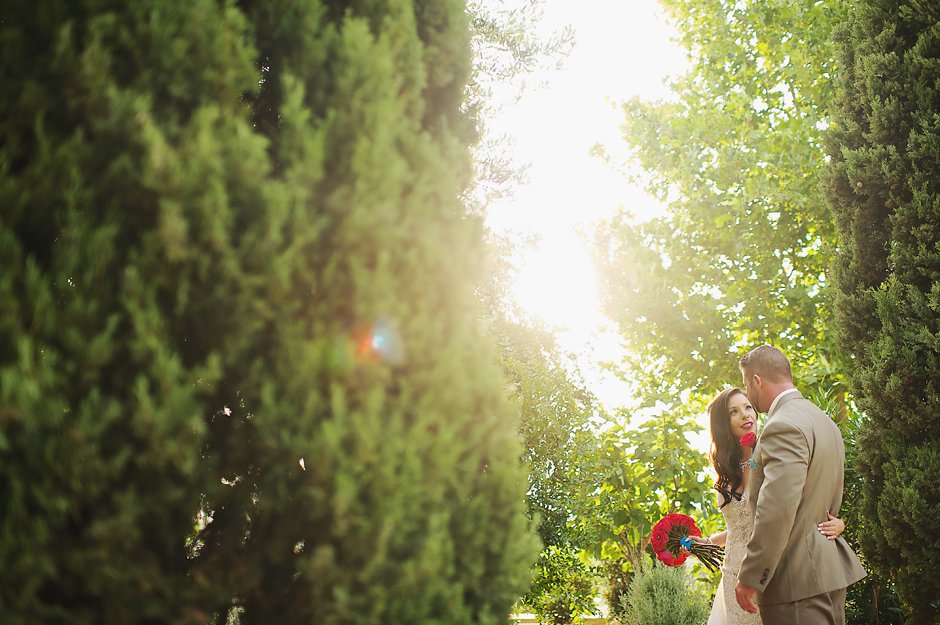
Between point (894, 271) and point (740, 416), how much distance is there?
2288 millimetres

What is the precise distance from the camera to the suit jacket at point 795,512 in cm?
371

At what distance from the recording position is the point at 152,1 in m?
2.05

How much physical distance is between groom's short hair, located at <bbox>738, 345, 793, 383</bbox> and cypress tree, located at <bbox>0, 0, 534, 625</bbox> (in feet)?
9.01

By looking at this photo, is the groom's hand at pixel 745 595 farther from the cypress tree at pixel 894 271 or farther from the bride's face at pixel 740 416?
the cypress tree at pixel 894 271

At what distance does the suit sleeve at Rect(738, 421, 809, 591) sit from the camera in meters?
3.69

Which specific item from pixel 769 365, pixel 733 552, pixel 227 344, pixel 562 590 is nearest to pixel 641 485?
pixel 562 590

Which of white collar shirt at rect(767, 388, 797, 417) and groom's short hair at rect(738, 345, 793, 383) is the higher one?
groom's short hair at rect(738, 345, 793, 383)

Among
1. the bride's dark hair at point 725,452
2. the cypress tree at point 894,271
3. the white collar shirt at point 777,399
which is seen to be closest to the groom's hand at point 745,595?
the white collar shirt at point 777,399

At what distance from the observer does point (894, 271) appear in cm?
630

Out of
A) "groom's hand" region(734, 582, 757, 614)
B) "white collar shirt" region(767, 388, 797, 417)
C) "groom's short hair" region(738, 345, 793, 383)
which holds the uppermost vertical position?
"groom's short hair" region(738, 345, 793, 383)

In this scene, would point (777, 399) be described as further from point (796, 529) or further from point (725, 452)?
point (725, 452)

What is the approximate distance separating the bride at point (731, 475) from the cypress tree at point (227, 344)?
3.63 meters

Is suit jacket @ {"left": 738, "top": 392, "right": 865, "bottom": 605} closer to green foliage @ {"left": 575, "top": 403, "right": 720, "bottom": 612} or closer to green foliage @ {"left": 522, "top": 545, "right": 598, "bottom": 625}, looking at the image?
green foliage @ {"left": 522, "top": 545, "right": 598, "bottom": 625}

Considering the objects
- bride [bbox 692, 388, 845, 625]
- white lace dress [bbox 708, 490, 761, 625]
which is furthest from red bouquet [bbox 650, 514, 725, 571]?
white lace dress [bbox 708, 490, 761, 625]
